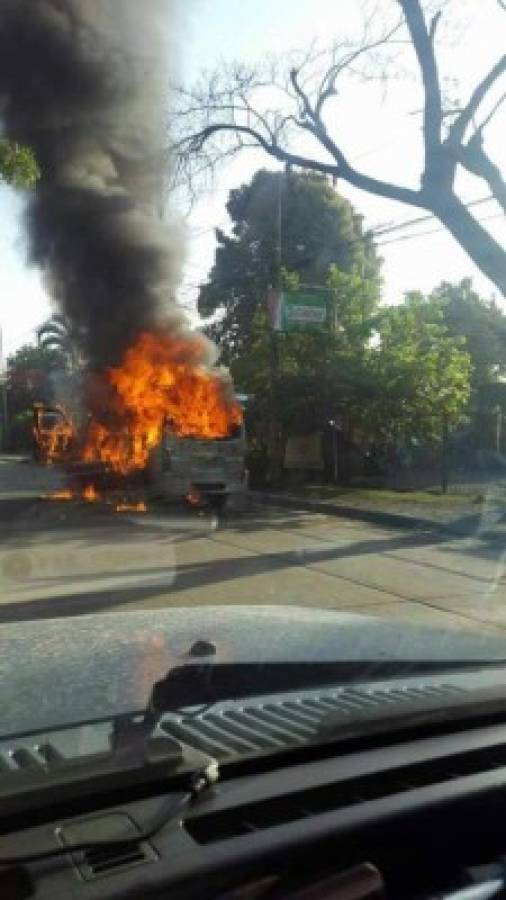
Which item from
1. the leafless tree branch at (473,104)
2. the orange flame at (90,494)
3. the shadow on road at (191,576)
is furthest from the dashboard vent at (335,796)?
the orange flame at (90,494)

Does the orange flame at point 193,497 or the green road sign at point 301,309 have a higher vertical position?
the green road sign at point 301,309

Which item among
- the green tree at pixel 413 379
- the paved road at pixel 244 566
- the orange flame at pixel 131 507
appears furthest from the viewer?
the green tree at pixel 413 379

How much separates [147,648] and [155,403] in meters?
18.7

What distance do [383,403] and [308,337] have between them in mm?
2422

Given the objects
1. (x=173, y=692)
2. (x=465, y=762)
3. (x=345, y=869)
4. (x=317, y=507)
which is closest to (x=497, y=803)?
(x=465, y=762)

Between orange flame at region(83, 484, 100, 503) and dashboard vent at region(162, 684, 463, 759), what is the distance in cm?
1816

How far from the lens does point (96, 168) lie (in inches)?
934

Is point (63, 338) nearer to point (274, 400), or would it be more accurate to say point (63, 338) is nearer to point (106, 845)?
point (274, 400)

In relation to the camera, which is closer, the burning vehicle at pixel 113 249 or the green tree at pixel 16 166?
the green tree at pixel 16 166

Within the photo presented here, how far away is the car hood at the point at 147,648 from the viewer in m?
2.14

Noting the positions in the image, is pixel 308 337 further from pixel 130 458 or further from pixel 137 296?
pixel 130 458

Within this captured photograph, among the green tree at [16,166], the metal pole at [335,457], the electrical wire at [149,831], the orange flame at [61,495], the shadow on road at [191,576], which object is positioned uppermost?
the green tree at [16,166]

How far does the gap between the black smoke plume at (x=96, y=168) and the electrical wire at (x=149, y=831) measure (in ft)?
70.2

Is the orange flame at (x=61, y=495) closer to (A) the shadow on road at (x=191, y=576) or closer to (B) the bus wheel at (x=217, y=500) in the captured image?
(B) the bus wheel at (x=217, y=500)
